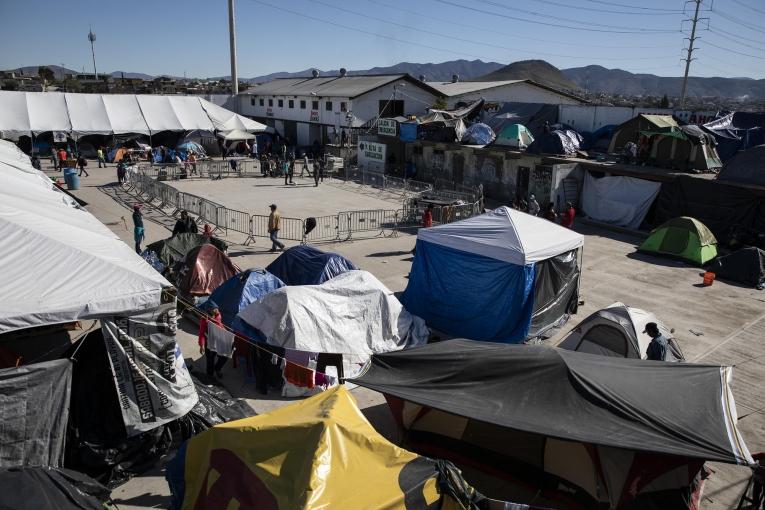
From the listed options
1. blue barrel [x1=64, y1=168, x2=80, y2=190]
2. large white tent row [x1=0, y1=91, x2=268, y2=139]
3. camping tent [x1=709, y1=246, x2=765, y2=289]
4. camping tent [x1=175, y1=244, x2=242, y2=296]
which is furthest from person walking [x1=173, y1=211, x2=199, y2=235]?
large white tent row [x1=0, y1=91, x2=268, y2=139]

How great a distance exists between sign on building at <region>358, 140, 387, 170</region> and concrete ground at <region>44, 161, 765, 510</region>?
6935 mm

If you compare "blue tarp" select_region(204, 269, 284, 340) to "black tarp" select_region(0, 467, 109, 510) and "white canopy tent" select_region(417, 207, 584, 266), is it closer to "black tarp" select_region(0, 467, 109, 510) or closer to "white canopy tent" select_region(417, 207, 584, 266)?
"white canopy tent" select_region(417, 207, 584, 266)

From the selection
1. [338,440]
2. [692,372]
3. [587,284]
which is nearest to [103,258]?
[338,440]

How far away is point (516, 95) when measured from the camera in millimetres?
43719

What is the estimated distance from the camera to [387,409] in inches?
354

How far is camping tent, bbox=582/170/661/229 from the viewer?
22344 millimetres

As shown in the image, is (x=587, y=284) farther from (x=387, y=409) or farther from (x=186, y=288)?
(x=186, y=288)

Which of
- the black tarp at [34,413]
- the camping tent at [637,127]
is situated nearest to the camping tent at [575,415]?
the black tarp at [34,413]

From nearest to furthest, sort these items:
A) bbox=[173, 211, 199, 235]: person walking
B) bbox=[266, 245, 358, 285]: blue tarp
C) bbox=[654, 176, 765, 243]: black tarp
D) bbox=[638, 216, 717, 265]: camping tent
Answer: bbox=[266, 245, 358, 285]: blue tarp < bbox=[173, 211, 199, 235]: person walking < bbox=[638, 216, 717, 265]: camping tent < bbox=[654, 176, 765, 243]: black tarp

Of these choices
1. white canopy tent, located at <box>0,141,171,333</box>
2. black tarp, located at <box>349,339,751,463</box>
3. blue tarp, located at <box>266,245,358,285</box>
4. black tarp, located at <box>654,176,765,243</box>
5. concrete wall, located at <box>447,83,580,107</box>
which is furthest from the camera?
concrete wall, located at <box>447,83,580,107</box>

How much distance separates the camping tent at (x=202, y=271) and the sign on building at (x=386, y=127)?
2224 cm

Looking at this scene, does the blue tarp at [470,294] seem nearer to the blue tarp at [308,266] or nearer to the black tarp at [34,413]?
the blue tarp at [308,266]

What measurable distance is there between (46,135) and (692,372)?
4503 cm

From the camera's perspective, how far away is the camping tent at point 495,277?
444 inches
